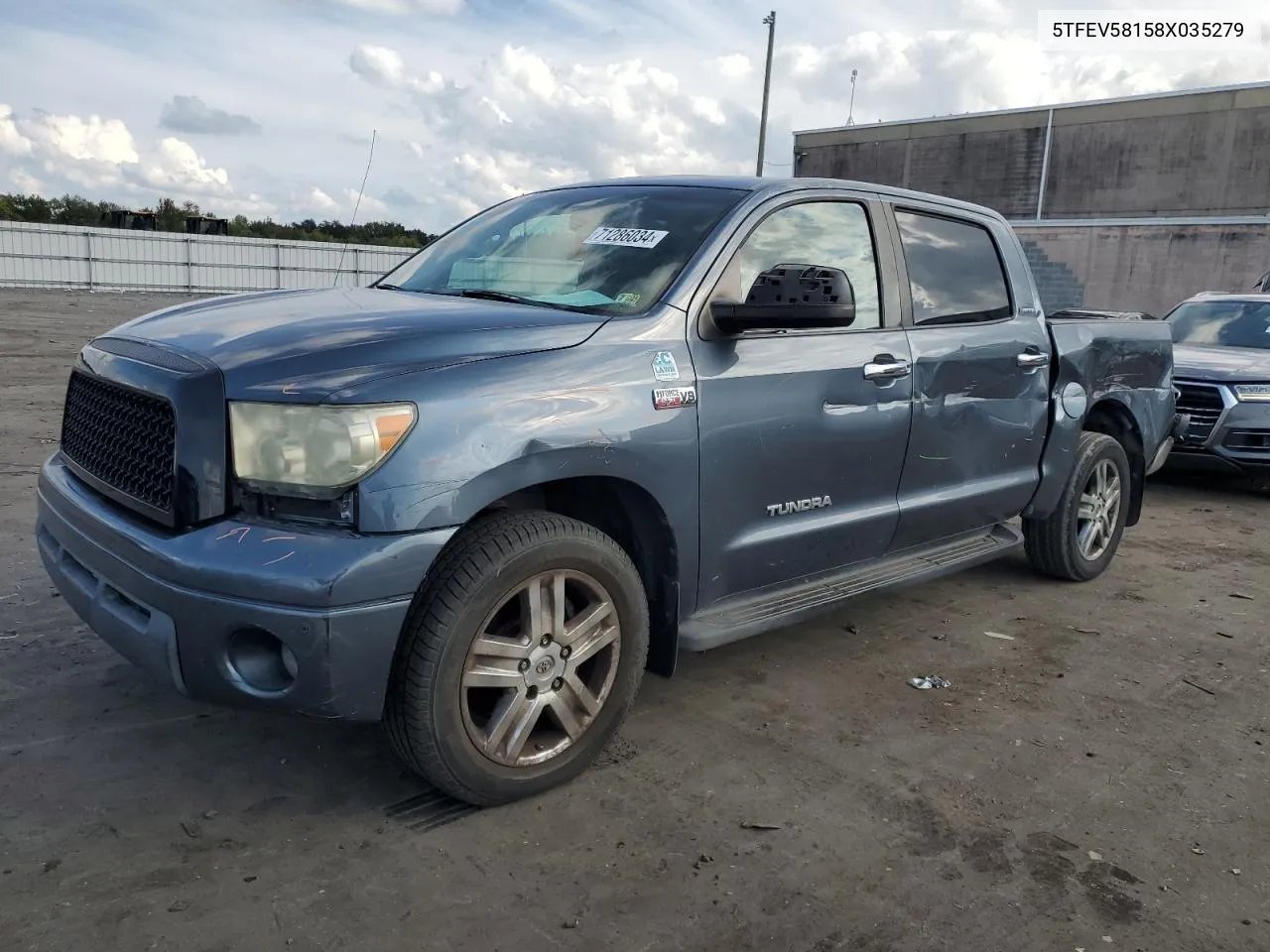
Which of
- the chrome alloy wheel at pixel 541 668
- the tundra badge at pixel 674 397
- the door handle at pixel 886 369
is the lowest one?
the chrome alloy wheel at pixel 541 668

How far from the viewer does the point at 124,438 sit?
9.77 feet

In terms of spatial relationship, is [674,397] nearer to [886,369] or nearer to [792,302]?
[792,302]

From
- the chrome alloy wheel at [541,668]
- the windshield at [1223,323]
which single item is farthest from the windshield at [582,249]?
the windshield at [1223,323]

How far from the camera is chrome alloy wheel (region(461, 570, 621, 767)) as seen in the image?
2.88 m

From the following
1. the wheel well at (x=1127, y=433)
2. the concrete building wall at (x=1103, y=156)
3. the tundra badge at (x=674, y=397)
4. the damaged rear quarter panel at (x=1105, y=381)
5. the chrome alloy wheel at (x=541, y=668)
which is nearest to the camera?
the chrome alloy wheel at (x=541, y=668)

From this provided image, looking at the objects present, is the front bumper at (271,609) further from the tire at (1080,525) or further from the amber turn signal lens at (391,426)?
the tire at (1080,525)

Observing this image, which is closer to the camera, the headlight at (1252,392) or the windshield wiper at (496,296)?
the windshield wiper at (496,296)

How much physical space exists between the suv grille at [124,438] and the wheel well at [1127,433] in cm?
465

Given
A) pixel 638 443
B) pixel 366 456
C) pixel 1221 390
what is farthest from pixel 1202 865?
pixel 1221 390

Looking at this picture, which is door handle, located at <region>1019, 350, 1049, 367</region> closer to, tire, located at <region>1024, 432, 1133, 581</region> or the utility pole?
tire, located at <region>1024, 432, 1133, 581</region>

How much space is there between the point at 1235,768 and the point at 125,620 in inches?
137

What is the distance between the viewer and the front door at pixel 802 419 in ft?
11.1

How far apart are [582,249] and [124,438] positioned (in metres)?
1.61

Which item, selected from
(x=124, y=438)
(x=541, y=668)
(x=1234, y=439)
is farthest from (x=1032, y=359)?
(x=1234, y=439)
